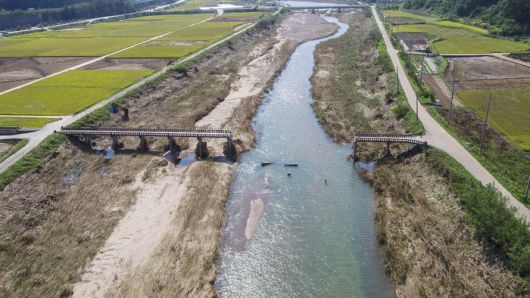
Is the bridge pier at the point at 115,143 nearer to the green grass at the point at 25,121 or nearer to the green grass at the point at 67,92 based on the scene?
the green grass at the point at 25,121

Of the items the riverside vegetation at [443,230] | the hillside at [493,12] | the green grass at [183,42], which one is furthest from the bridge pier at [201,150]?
the hillside at [493,12]

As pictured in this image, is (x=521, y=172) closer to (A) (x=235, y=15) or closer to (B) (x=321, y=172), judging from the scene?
(B) (x=321, y=172)

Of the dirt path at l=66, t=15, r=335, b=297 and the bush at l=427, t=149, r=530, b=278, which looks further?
the dirt path at l=66, t=15, r=335, b=297

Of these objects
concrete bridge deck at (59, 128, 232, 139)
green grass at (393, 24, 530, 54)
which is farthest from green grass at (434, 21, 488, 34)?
concrete bridge deck at (59, 128, 232, 139)

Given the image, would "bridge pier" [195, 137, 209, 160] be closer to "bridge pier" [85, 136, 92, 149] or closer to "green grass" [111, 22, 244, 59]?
"bridge pier" [85, 136, 92, 149]

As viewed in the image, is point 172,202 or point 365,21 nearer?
point 172,202

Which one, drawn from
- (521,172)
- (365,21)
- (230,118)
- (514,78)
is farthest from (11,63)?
(365,21)

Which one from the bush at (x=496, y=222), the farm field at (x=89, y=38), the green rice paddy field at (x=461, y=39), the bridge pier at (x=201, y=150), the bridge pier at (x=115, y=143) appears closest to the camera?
the bush at (x=496, y=222)
